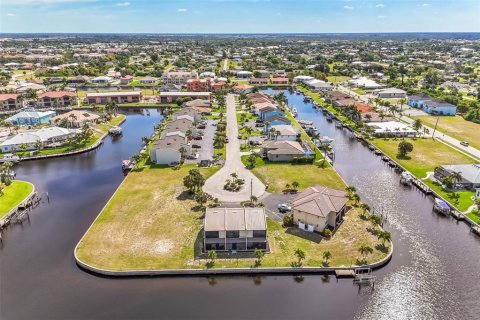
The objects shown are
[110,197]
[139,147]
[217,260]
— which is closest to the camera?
[217,260]

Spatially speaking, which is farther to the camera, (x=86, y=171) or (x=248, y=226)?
(x=86, y=171)

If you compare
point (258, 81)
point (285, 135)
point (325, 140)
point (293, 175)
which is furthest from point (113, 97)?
point (293, 175)

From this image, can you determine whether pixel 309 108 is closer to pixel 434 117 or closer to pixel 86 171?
pixel 434 117

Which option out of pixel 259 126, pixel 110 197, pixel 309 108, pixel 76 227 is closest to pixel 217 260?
pixel 76 227

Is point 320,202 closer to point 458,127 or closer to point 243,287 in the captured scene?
point 243,287

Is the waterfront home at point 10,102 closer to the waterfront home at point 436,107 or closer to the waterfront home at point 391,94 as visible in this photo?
the waterfront home at point 391,94

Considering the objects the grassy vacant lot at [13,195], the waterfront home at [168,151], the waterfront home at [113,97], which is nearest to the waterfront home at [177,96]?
the waterfront home at [113,97]

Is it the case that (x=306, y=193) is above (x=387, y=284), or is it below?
above

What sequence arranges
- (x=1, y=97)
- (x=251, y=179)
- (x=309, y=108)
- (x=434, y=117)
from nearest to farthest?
(x=251, y=179) → (x=434, y=117) → (x=1, y=97) → (x=309, y=108)
